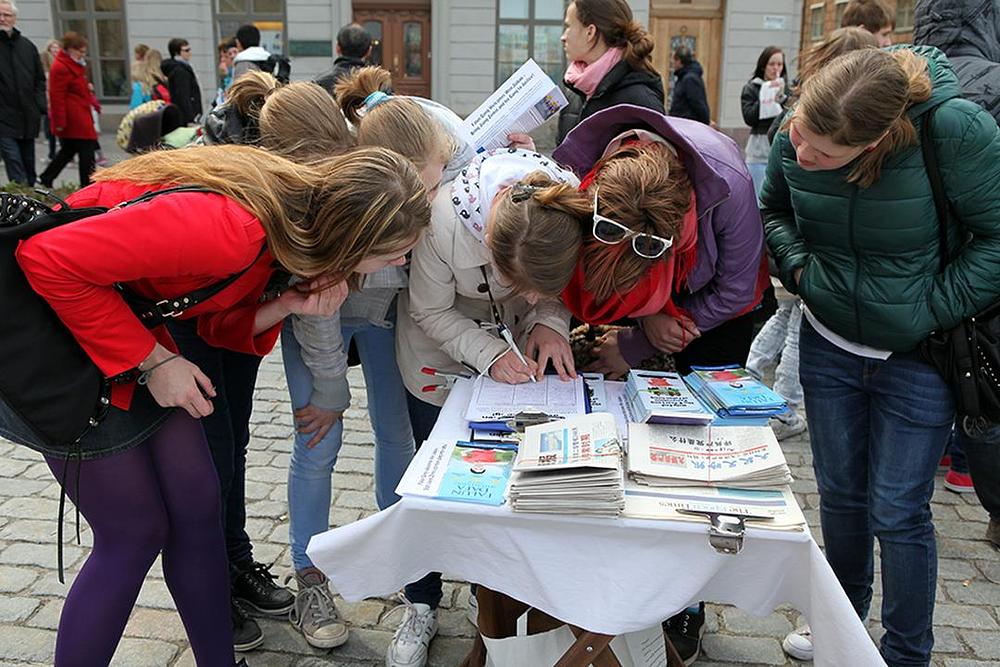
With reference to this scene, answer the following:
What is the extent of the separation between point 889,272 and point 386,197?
120cm

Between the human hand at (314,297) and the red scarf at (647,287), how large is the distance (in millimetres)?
562

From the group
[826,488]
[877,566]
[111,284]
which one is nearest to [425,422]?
[111,284]

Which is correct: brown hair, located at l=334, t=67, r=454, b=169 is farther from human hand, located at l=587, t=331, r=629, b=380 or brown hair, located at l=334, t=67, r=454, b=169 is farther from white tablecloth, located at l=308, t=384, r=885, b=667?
white tablecloth, located at l=308, t=384, r=885, b=667

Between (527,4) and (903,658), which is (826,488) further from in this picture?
(527,4)

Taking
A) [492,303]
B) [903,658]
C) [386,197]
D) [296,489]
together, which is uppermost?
[386,197]

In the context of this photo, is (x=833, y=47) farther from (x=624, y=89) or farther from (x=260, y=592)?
(x=260, y=592)

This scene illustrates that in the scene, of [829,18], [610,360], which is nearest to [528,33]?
[829,18]

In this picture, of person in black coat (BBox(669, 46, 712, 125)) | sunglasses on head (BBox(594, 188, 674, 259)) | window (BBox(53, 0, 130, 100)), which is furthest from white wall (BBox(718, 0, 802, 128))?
sunglasses on head (BBox(594, 188, 674, 259))

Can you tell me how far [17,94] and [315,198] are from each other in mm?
8404

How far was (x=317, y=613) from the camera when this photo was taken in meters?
2.49

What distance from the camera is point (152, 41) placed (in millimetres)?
14555

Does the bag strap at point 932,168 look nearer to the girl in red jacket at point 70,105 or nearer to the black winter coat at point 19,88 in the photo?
the black winter coat at point 19,88

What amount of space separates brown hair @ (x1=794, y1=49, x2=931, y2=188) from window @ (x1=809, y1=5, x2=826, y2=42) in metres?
12.8

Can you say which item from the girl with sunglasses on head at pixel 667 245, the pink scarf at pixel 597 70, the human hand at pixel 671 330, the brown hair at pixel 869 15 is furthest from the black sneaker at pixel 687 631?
the brown hair at pixel 869 15
